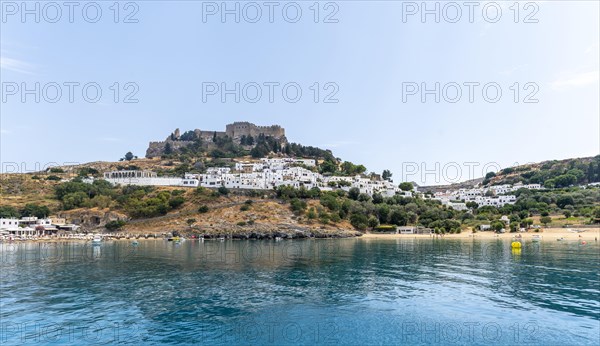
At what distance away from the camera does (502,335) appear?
18.5 metres

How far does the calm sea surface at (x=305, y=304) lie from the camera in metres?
18.4

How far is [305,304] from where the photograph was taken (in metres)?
23.8

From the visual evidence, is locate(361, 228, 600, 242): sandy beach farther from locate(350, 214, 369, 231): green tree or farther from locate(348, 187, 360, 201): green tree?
locate(348, 187, 360, 201): green tree

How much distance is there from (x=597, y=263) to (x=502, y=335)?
101 ft

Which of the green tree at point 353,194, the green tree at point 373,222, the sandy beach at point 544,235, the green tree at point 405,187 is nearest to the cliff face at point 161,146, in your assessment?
the green tree at point 353,194

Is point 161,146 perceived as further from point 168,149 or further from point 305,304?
point 305,304

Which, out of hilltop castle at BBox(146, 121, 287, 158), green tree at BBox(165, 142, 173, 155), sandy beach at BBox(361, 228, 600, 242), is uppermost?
hilltop castle at BBox(146, 121, 287, 158)

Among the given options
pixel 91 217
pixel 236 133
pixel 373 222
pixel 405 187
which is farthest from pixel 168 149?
pixel 373 222

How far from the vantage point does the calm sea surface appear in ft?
60.2

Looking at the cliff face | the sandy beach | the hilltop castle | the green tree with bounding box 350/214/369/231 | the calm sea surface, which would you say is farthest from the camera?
the hilltop castle

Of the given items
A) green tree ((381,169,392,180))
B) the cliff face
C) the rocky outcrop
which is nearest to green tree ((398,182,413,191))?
green tree ((381,169,392,180))

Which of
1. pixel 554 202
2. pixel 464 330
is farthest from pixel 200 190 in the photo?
pixel 554 202

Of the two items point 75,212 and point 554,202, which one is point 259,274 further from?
point 554,202

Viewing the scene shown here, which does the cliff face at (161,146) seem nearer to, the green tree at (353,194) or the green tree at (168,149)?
the green tree at (168,149)
